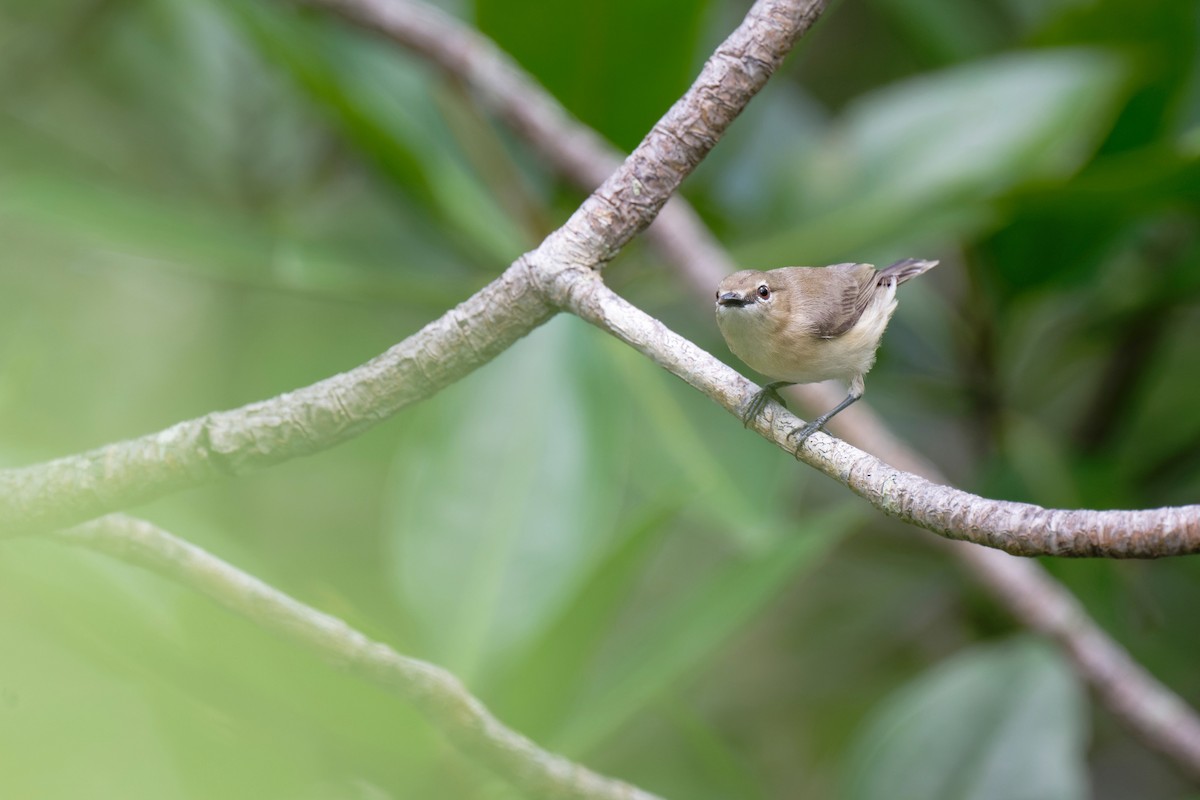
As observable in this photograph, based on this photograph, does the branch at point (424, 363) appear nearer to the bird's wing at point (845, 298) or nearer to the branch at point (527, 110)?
the bird's wing at point (845, 298)

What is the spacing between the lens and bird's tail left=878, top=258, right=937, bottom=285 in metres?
2.08

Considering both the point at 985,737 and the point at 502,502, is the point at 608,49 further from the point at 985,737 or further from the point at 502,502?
the point at 985,737

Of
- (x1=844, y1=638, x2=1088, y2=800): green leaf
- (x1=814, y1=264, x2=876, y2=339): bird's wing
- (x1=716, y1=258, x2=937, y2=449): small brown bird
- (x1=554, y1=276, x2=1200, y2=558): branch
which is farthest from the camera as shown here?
(x1=844, y1=638, x2=1088, y2=800): green leaf

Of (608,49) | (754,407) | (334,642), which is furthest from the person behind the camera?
(608,49)

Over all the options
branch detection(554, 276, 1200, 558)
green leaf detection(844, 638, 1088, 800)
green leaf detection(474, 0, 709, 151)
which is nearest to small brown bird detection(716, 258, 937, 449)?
branch detection(554, 276, 1200, 558)

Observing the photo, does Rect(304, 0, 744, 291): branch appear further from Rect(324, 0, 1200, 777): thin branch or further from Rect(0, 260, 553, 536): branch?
Rect(0, 260, 553, 536): branch

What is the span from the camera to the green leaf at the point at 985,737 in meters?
2.28

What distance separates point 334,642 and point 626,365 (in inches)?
65.5

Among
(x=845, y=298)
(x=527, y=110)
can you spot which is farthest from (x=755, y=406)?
(x=527, y=110)

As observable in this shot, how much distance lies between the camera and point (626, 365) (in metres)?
2.88

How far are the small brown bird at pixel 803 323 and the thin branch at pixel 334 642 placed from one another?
0.55m

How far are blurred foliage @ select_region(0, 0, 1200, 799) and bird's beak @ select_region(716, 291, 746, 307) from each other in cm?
49

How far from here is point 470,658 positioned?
2289mm

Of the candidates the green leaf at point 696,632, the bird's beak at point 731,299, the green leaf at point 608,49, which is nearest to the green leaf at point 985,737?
the green leaf at point 696,632
